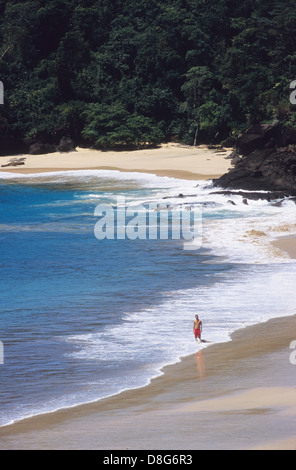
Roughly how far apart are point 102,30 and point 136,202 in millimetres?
29903

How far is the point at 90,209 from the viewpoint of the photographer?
27.8 metres

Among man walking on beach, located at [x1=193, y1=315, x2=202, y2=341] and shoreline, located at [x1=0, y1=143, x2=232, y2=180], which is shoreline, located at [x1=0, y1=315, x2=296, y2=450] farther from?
shoreline, located at [x1=0, y1=143, x2=232, y2=180]

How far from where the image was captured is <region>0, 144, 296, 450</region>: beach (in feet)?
22.1

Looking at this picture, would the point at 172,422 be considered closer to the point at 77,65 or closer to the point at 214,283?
the point at 214,283

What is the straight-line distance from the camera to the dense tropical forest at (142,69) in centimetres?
4209

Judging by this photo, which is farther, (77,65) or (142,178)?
(77,65)

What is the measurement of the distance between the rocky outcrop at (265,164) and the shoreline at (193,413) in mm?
19140

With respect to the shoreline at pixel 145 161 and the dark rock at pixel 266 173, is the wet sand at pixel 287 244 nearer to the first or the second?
the dark rock at pixel 266 173

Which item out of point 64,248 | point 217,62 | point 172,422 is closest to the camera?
point 172,422

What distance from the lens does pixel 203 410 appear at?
773 cm

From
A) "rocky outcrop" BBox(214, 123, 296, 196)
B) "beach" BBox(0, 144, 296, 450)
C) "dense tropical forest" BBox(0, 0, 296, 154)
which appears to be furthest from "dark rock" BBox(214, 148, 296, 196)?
"beach" BBox(0, 144, 296, 450)

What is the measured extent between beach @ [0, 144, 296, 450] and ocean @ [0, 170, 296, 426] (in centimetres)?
38

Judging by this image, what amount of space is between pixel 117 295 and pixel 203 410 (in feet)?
23.1
